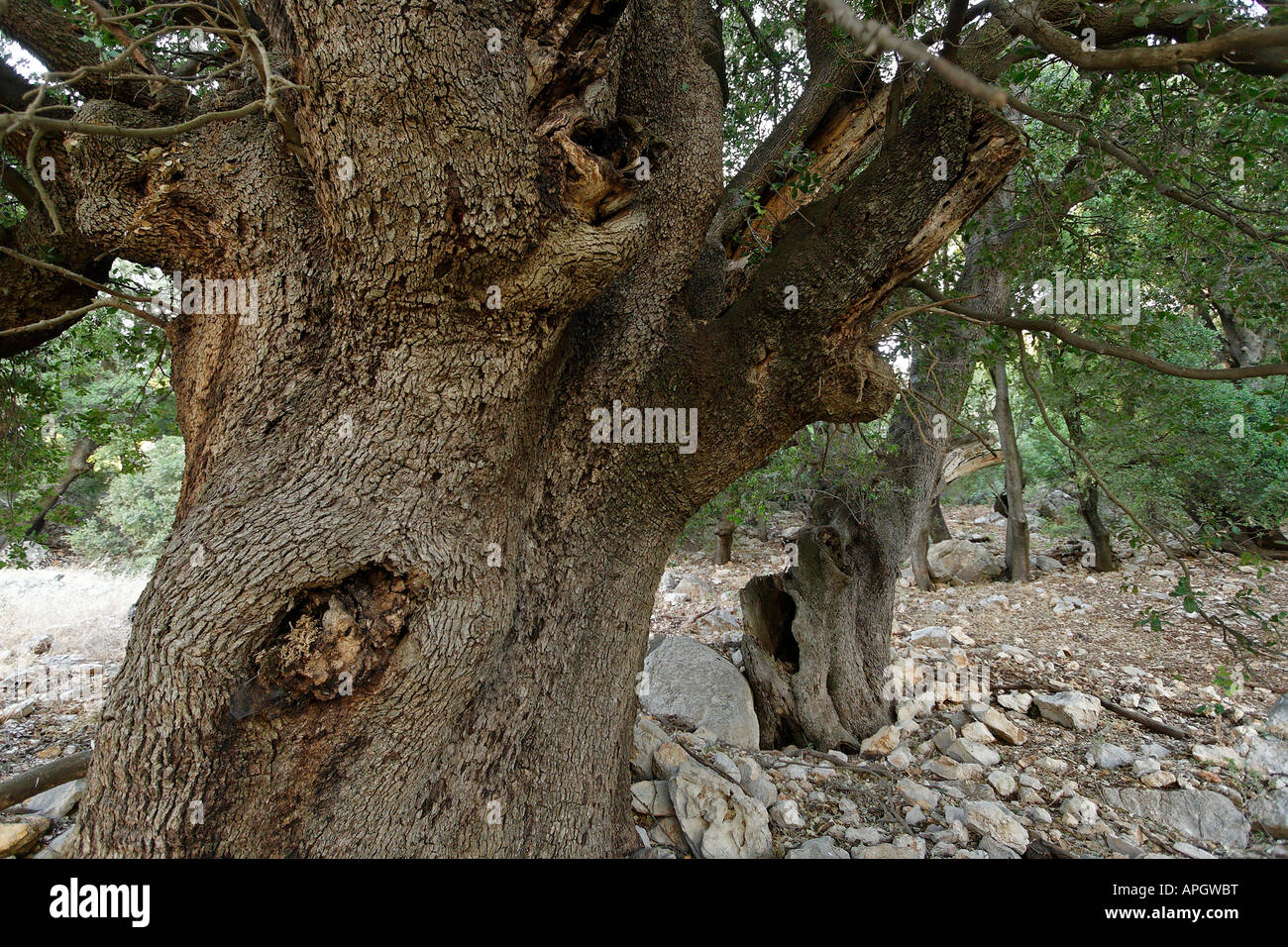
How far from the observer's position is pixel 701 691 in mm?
4270

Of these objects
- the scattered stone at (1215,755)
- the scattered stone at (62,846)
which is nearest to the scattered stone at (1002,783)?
the scattered stone at (1215,755)

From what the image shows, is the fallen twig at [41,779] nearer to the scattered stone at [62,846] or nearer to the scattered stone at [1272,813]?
the scattered stone at [62,846]

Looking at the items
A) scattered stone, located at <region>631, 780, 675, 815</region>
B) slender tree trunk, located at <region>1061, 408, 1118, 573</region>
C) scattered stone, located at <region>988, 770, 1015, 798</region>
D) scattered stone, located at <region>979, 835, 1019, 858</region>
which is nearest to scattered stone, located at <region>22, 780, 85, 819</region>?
scattered stone, located at <region>631, 780, 675, 815</region>

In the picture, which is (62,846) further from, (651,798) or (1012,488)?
(1012,488)

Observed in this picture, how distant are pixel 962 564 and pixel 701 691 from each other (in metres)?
6.28

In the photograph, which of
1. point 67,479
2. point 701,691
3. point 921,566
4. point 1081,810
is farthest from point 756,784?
point 921,566

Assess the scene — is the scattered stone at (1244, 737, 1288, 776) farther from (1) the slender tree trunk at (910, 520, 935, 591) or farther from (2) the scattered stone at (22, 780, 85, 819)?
(2) the scattered stone at (22, 780, 85, 819)

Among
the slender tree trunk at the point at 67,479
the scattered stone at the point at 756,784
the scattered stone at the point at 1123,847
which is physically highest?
the slender tree trunk at the point at 67,479

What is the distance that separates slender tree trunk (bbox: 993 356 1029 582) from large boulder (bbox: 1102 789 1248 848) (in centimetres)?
479

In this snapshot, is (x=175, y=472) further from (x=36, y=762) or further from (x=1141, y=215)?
(x=1141, y=215)

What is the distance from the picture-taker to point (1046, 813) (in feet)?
11.3

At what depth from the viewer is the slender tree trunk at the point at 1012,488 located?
7.52 m

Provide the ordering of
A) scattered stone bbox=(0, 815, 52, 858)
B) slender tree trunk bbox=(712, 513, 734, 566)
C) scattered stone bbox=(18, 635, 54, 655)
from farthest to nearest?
slender tree trunk bbox=(712, 513, 734, 566) → scattered stone bbox=(18, 635, 54, 655) → scattered stone bbox=(0, 815, 52, 858)

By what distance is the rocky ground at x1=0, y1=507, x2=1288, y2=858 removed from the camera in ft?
9.95
